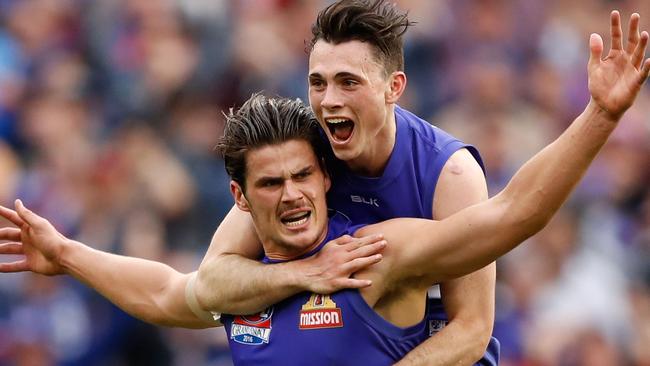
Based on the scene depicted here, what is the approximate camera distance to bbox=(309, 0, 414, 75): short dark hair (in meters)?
5.99

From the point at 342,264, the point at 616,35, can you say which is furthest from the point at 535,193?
the point at 342,264

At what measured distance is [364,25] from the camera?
599 centimetres

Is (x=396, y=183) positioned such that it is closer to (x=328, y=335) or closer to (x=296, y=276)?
(x=296, y=276)

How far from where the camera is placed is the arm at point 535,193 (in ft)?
16.6

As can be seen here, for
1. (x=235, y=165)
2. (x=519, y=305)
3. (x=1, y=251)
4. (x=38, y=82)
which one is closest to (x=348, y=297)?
(x=235, y=165)

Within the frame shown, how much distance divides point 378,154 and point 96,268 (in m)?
1.43

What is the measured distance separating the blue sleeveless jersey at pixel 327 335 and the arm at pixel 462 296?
0.14 metres

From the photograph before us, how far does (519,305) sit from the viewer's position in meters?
9.70

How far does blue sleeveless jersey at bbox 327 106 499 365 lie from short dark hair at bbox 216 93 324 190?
18 centimetres

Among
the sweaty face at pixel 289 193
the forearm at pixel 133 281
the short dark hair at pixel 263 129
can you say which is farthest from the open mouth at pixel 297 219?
the forearm at pixel 133 281

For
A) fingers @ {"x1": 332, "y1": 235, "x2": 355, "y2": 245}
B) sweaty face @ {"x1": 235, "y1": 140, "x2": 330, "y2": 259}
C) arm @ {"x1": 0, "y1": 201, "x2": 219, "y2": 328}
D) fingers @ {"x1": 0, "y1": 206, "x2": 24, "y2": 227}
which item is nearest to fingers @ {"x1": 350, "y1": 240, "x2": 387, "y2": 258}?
fingers @ {"x1": 332, "y1": 235, "x2": 355, "y2": 245}

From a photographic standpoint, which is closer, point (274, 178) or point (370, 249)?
point (370, 249)

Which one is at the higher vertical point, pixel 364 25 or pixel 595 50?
pixel 364 25

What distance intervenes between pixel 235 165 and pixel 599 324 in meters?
4.47
